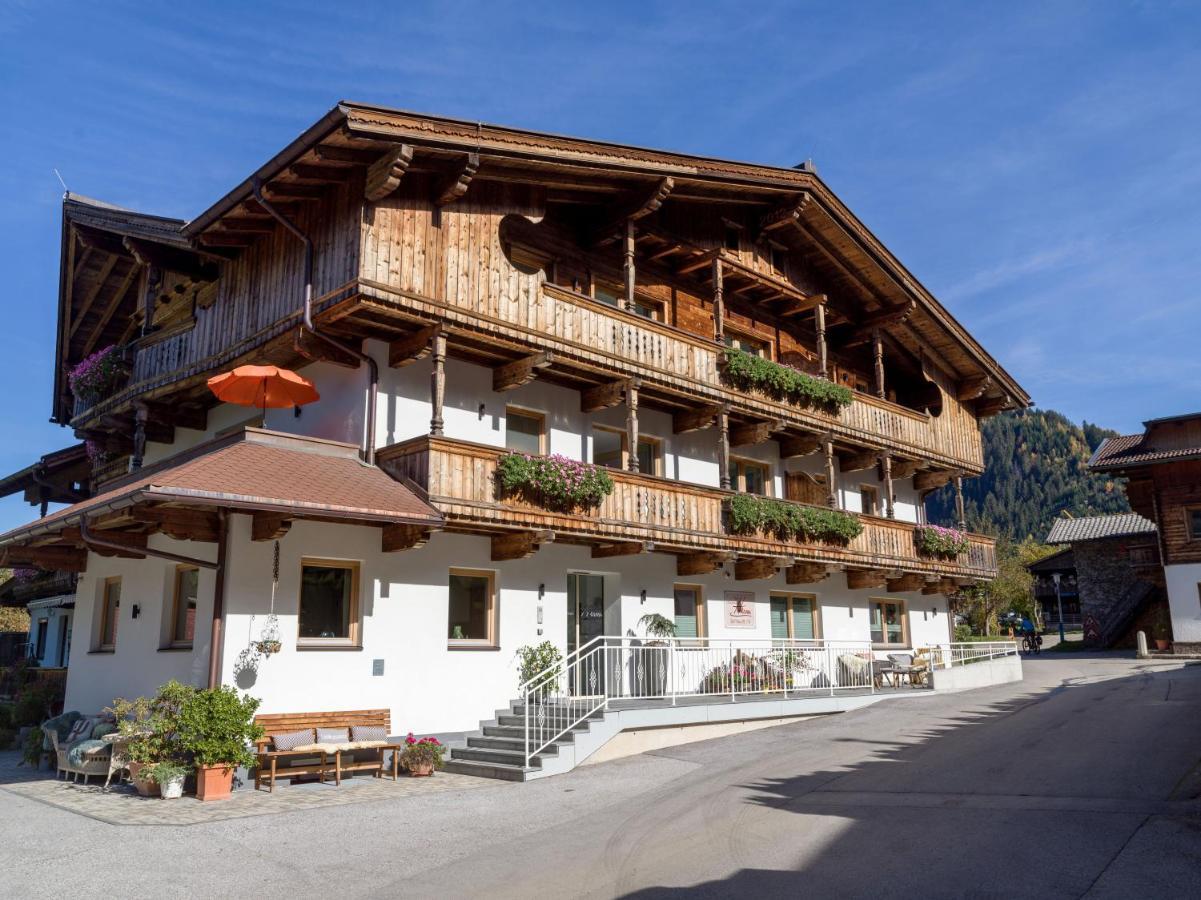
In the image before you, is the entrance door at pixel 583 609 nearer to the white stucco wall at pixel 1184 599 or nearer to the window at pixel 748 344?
the window at pixel 748 344

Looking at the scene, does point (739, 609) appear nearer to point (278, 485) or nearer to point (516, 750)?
point (516, 750)

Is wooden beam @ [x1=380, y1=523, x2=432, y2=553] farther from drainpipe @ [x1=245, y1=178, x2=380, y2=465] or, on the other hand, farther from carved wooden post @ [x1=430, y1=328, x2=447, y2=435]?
carved wooden post @ [x1=430, y1=328, x2=447, y2=435]

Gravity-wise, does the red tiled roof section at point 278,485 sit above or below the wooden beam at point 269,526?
above

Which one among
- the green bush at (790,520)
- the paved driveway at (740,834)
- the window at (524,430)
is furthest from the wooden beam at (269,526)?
the green bush at (790,520)

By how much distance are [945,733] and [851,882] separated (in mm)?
8900

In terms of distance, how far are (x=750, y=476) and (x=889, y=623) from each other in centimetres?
688

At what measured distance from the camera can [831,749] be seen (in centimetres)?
1482

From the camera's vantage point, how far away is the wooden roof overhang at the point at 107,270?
19.5 metres

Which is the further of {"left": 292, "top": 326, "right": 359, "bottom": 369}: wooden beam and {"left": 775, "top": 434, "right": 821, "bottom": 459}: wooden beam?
{"left": 775, "top": 434, "right": 821, "bottom": 459}: wooden beam

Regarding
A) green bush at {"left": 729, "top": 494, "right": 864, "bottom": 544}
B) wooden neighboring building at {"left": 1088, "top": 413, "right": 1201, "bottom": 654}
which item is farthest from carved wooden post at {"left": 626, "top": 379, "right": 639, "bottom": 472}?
wooden neighboring building at {"left": 1088, "top": 413, "right": 1201, "bottom": 654}

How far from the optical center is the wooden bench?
13.2m

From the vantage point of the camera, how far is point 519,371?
17.3m

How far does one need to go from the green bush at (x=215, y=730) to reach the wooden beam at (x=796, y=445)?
586 inches

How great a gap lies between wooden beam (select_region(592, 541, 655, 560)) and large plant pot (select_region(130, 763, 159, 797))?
859 centimetres
